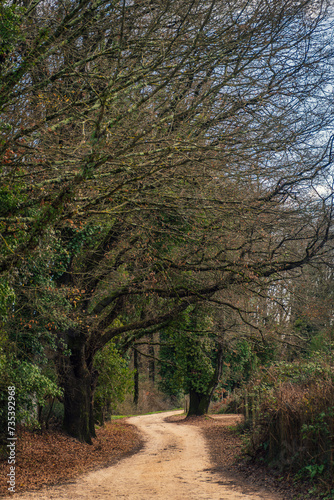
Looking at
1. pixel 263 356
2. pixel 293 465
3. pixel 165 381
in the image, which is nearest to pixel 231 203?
pixel 293 465

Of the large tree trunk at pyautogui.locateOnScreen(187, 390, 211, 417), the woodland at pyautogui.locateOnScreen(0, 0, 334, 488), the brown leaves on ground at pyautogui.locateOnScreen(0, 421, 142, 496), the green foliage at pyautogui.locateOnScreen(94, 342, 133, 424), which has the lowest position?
the large tree trunk at pyautogui.locateOnScreen(187, 390, 211, 417)

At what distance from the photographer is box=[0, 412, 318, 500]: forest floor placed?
7.49 meters

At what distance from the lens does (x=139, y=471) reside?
980 cm

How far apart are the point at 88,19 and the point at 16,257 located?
13.6ft

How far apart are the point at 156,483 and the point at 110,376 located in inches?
355

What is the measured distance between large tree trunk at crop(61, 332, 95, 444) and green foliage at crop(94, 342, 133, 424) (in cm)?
221

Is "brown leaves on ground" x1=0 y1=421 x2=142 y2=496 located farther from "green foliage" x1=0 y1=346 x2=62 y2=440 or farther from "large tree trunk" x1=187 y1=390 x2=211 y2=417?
"large tree trunk" x1=187 y1=390 x2=211 y2=417

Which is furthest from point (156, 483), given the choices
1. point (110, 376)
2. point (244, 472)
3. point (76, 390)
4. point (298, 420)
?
point (110, 376)

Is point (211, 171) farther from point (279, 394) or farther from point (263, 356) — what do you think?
point (263, 356)

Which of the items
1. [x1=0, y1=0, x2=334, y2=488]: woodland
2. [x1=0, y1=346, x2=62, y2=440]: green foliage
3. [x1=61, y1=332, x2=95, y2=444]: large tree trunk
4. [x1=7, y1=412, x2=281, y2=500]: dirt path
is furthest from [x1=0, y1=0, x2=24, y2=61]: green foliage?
[x1=61, y1=332, x2=95, y2=444]: large tree trunk

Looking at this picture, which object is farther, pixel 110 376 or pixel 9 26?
pixel 110 376

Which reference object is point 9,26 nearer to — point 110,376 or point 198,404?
point 110,376

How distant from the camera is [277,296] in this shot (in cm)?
1190

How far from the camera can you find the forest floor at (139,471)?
24.6 ft
